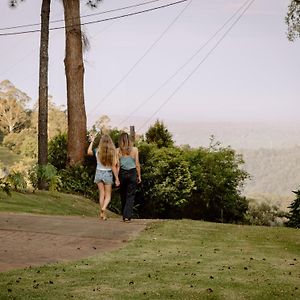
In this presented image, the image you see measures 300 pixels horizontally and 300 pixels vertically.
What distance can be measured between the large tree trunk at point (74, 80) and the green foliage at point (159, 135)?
7612mm

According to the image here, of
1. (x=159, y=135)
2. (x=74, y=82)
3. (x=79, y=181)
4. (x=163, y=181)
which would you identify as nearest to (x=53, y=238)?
(x=79, y=181)

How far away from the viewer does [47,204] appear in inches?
605

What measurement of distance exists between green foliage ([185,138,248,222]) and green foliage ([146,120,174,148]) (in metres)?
1.18

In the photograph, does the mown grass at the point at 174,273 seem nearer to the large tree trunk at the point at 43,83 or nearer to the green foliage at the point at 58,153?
the large tree trunk at the point at 43,83

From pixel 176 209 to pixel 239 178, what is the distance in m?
8.49

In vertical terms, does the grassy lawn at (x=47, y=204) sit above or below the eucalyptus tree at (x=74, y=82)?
below

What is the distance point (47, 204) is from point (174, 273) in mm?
9387

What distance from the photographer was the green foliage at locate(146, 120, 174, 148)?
2869 centimetres

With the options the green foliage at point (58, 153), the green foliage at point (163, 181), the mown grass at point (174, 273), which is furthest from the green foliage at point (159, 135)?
the mown grass at point (174, 273)

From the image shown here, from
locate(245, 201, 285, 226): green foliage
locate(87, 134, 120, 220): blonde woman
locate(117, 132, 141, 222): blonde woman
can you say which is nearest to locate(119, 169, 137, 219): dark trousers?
locate(117, 132, 141, 222): blonde woman

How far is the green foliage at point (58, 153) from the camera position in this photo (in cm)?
2256

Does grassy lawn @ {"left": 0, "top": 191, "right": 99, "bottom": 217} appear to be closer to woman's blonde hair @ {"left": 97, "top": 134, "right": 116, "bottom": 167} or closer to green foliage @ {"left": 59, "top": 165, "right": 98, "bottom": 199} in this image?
green foliage @ {"left": 59, "top": 165, "right": 98, "bottom": 199}

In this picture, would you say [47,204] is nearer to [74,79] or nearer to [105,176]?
[105,176]

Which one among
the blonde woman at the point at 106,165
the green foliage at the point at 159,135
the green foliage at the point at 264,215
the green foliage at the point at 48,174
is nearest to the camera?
the blonde woman at the point at 106,165
